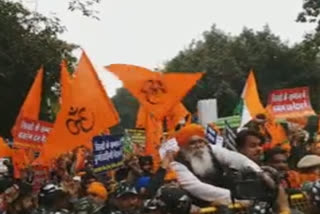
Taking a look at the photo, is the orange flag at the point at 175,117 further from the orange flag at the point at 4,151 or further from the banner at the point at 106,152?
the orange flag at the point at 4,151

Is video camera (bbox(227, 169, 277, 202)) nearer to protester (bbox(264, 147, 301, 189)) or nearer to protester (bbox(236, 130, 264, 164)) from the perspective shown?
protester (bbox(236, 130, 264, 164))

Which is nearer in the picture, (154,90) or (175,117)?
(154,90)

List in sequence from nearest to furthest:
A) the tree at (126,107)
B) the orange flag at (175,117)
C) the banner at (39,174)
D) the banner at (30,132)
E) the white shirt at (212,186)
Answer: the white shirt at (212,186) < the banner at (39,174) < the orange flag at (175,117) < the banner at (30,132) < the tree at (126,107)

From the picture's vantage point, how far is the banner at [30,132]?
12.6 metres

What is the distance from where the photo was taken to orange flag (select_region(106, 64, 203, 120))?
34.7 ft

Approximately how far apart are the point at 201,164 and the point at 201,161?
3 cm

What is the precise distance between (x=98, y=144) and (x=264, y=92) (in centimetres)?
3885

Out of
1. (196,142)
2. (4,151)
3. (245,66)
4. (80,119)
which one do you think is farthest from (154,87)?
(245,66)

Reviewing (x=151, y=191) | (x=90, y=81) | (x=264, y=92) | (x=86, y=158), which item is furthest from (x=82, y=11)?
(x=264, y=92)

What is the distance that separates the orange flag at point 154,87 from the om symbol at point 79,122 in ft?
1.78

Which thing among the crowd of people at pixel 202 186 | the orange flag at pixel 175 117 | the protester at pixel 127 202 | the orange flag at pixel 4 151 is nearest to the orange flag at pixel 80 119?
the crowd of people at pixel 202 186

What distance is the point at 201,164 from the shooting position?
262 inches

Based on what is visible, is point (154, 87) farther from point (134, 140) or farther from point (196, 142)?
point (196, 142)

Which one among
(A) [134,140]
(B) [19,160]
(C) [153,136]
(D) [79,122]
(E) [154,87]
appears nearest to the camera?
(D) [79,122]
